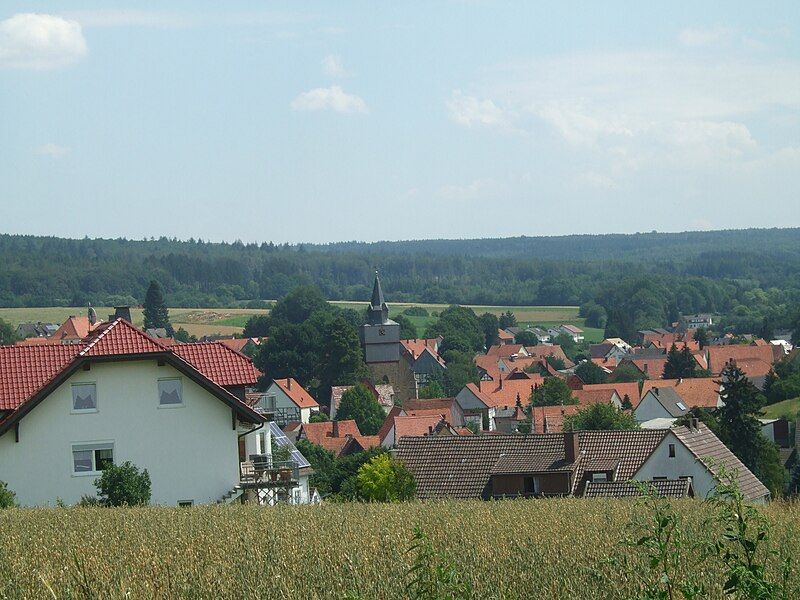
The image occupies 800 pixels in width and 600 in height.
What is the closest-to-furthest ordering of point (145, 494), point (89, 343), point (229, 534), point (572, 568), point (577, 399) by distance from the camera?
1. point (572, 568)
2. point (229, 534)
3. point (145, 494)
4. point (89, 343)
5. point (577, 399)

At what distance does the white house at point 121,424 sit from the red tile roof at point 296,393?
76.7 meters

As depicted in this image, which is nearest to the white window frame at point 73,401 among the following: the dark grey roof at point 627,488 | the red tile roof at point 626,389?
the dark grey roof at point 627,488

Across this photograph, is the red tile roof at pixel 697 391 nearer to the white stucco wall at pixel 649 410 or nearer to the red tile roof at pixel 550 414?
the white stucco wall at pixel 649 410

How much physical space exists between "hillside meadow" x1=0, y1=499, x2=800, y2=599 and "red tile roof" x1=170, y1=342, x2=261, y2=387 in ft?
28.7

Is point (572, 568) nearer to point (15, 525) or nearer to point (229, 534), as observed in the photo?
point (229, 534)

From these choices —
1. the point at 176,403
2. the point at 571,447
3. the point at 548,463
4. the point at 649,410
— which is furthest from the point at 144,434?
the point at 649,410

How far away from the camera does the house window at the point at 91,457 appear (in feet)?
80.2

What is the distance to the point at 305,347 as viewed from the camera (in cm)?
11638

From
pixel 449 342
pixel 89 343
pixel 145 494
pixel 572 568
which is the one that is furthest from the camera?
pixel 449 342

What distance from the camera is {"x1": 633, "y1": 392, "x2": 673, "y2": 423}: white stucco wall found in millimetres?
86375

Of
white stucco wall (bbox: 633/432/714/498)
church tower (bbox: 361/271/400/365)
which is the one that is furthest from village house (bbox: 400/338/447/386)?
white stucco wall (bbox: 633/432/714/498)

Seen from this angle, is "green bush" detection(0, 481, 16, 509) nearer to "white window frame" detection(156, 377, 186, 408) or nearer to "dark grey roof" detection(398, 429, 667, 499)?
"white window frame" detection(156, 377, 186, 408)

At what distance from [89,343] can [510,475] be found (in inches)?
495

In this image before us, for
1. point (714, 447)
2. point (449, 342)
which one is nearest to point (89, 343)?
point (714, 447)
